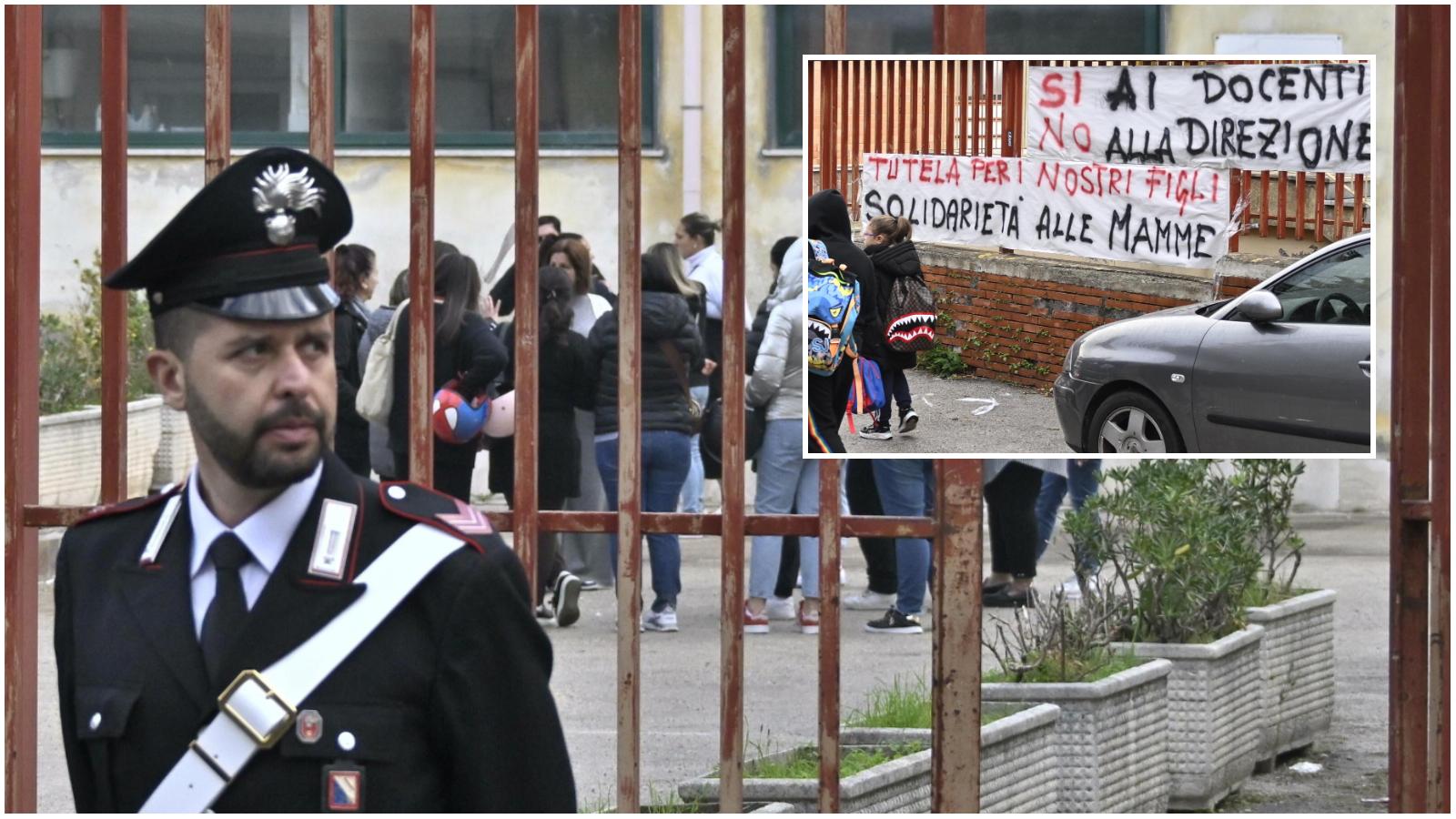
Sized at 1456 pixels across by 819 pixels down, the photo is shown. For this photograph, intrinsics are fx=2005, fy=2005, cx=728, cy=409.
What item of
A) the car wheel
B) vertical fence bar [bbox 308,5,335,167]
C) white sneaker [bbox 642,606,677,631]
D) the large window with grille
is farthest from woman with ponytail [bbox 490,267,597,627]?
the large window with grille

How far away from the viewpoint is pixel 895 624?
8.89 meters

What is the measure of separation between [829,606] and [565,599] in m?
5.14

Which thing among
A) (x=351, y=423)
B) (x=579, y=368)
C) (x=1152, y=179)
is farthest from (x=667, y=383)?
(x=1152, y=179)

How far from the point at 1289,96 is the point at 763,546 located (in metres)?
5.11

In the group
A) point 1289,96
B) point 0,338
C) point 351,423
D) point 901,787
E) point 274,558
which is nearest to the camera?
point 274,558

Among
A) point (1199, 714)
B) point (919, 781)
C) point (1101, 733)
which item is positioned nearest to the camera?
point (919, 781)

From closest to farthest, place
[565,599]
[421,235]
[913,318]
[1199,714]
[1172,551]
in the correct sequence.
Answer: [913,318] < [421,235] < [1199,714] < [1172,551] < [565,599]

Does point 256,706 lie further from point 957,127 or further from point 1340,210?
point 1340,210

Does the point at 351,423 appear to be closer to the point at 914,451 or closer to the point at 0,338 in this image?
the point at 0,338

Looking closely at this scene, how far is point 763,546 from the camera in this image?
8547mm

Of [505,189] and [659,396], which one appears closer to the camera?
[659,396]

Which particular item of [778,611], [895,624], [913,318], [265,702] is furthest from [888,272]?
[778,611]

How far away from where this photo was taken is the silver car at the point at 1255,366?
3.78 meters

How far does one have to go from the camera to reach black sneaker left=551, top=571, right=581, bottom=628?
9.04m
